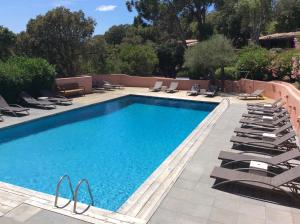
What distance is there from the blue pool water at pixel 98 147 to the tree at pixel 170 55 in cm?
1386

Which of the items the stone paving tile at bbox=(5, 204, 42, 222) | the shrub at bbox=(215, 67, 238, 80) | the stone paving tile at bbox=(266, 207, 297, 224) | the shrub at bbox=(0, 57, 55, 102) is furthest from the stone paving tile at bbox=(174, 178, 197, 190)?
the shrub at bbox=(215, 67, 238, 80)

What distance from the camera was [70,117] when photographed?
14.9m

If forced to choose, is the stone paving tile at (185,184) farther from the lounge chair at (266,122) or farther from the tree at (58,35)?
the tree at (58,35)

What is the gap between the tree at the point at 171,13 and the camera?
3080 cm

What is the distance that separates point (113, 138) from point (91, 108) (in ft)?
17.8

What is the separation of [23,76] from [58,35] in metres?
7.10

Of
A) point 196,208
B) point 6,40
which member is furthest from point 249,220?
point 6,40

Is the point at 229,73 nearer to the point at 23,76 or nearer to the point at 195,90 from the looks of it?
the point at 195,90

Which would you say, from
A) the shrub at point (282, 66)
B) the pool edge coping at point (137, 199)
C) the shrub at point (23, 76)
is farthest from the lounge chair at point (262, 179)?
the shrub at point (282, 66)

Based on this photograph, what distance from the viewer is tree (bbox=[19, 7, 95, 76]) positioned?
21.8m

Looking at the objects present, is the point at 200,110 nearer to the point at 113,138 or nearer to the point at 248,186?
the point at 113,138

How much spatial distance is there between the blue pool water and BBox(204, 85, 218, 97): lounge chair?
1.88 m

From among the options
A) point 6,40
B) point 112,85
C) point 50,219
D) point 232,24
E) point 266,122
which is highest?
point 232,24

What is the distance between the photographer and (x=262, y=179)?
6.21 m
